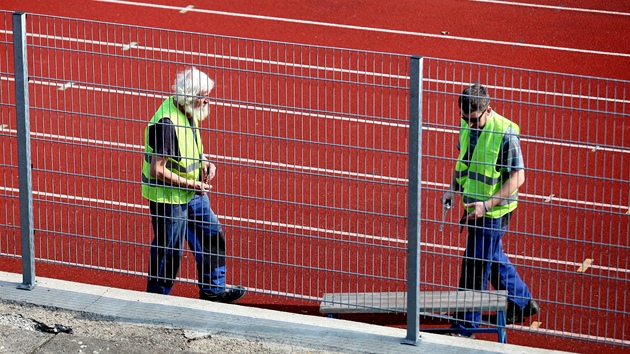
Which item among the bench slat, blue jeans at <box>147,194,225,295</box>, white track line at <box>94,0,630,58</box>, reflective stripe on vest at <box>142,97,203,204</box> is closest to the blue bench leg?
the bench slat

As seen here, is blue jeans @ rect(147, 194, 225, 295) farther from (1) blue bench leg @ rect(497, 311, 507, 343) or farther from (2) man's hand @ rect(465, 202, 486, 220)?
(1) blue bench leg @ rect(497, 311, 507, 343)

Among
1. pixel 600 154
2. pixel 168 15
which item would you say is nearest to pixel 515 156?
pixel 600 154

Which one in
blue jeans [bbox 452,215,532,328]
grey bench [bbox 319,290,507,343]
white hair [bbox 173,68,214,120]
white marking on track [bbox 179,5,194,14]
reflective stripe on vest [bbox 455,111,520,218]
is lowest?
grey bench [bbox 319,290,507,343]

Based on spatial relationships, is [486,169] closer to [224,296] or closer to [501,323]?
[501,323]

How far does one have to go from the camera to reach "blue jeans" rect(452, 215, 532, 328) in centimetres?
766

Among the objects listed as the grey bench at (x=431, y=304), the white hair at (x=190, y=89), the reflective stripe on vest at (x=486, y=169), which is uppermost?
the white hair at (x=190, y=89)

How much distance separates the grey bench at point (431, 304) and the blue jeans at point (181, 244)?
88 cm

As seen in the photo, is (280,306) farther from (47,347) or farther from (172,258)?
(47,347)

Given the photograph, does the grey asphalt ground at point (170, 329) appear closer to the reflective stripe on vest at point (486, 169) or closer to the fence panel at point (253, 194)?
the fence panel at point (253, 194)

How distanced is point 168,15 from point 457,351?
413 inches

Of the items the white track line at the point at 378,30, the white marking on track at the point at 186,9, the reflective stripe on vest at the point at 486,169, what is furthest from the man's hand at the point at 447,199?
the white marking on track at the point at 186,9

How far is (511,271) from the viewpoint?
8039mm

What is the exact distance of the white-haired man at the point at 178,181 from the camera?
7816 millimetres

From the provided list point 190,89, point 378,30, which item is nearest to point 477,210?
point 190,89
